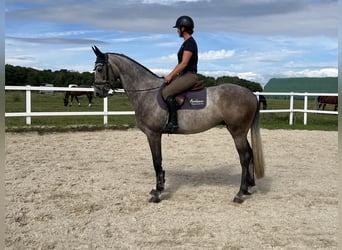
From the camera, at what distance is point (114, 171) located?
697cm

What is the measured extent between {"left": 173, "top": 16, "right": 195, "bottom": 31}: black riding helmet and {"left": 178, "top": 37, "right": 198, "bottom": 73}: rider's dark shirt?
15 cm

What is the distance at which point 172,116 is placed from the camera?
5113 mm

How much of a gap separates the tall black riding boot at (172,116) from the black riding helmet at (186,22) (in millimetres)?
918

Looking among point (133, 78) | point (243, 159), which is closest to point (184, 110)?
point (133, 78)

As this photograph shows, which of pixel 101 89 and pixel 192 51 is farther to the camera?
pixel 101 89

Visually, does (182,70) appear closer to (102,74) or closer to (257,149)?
(102,74)

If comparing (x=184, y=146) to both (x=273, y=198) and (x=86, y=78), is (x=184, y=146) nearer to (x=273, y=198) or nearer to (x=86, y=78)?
(x=273, y=198)

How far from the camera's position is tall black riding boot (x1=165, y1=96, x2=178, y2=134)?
5070mm

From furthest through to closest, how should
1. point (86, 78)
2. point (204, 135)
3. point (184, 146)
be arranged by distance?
point (86, 78) → point (204, 135) → point (184, 146)

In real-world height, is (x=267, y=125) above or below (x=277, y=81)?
below

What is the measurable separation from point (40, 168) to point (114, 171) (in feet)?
4.40

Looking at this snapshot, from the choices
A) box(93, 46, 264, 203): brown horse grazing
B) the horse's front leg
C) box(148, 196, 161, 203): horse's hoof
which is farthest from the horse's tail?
box(148, 196, 161, 203): horse's hoof

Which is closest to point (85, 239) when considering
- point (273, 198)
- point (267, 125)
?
point (273, 198)

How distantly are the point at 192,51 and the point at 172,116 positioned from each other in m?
0.87
